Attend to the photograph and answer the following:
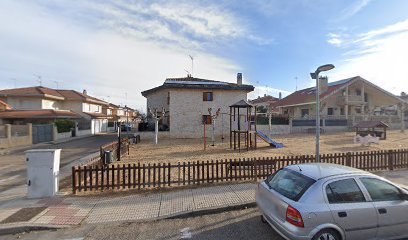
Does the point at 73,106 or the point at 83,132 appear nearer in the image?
the point at 83,132

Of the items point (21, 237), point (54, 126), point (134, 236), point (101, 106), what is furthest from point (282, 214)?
point (101, 106)

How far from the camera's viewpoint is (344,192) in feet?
13.3

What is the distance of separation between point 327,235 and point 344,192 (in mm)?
764

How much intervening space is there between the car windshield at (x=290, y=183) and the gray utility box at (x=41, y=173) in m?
5.90

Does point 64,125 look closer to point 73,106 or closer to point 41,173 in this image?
point 73,106

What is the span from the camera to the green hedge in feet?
93.2

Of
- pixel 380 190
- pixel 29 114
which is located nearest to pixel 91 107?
pixel 29 114

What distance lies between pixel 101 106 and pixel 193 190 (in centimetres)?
4503

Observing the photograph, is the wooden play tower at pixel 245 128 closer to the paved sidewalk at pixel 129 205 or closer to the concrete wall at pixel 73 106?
the paved sidewalk at pixel 129 205

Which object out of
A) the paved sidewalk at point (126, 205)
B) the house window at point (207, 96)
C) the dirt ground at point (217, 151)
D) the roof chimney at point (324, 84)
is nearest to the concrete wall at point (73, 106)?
the dirt ground at point (217, 151)

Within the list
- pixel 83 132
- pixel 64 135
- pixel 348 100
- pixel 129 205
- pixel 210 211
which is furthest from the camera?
pixel 83 132

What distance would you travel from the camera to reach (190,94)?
2536 centimetres

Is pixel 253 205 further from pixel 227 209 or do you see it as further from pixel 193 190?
pixel 193 190

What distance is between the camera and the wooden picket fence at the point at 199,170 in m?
7.28
